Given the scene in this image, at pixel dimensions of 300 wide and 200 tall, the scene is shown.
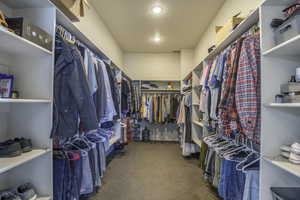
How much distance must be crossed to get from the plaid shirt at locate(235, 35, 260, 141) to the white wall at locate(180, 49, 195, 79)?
3.53 metres

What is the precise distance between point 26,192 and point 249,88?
1813 millimetres

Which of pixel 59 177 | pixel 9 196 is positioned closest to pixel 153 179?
pixel 59 177

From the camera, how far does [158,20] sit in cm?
326

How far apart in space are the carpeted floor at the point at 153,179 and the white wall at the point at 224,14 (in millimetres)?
2340

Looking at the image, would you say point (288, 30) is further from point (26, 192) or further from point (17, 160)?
point (26, 192)

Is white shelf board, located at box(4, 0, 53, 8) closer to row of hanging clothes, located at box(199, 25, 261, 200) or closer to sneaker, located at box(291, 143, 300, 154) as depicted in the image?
row of hanging clothes, located at box(199, 25, 261, 200)

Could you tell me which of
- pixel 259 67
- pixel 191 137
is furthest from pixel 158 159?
pixel 259 67

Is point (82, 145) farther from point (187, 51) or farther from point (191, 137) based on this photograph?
point (187, 51)

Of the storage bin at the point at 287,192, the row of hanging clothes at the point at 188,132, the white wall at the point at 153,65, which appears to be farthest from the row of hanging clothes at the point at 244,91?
the white wall at the point at 153,65

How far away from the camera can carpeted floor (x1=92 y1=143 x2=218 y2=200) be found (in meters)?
2.11

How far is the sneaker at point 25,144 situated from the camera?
4.01 ft

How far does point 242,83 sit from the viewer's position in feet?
4.35

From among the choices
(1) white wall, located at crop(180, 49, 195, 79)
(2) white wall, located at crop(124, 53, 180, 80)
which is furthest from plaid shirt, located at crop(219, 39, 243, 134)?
(2) white wall, located at crop(124, 53, 180, 80)

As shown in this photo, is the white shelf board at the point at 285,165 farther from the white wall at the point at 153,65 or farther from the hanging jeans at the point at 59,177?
the white wall at the point at 153,65
